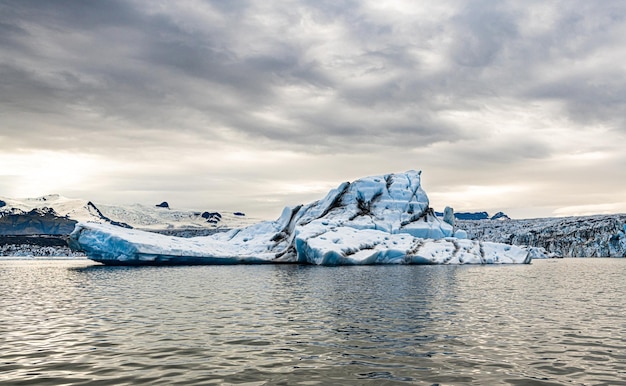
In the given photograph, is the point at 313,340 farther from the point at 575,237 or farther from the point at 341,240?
the point at 575,237

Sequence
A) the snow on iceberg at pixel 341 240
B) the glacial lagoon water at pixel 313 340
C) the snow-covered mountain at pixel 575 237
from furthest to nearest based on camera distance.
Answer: the snow-covered mountain at pixel 575 237 → the snow on iceberg at pixel 341 240 → the glacial lagoon water at pixel 313 340

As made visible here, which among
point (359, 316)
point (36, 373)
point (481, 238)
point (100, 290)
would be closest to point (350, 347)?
point (359, 316)

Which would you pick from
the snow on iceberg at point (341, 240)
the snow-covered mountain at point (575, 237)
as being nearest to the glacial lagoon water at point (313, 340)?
the snow on iceberg at point (341, 240)

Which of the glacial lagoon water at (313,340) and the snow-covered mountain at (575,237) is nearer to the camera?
the glacial lagoon water at (313,340)

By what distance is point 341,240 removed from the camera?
5806cm

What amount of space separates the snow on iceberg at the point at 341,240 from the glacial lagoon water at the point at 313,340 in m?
32.9

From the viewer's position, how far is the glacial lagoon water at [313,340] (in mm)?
9852

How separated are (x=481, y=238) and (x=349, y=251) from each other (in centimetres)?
12891

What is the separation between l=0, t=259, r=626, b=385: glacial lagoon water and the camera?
985 cm

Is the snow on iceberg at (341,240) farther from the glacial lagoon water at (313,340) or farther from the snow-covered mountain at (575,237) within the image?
the snow-covered mountain at (575,237)

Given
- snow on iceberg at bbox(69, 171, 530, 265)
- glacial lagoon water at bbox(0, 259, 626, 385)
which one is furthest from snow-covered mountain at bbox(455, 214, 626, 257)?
glacial lagoon water at bbox(0, 259, 626, 385)

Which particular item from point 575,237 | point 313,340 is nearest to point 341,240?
point 313,340

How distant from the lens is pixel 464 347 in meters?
12.5

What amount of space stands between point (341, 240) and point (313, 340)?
44.8m
